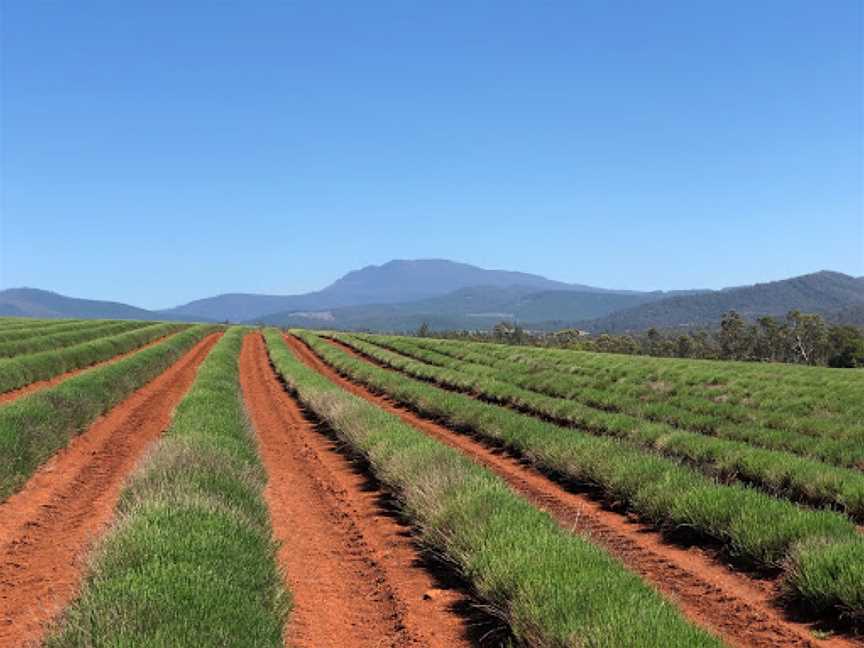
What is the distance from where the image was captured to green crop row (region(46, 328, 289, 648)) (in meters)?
4.45

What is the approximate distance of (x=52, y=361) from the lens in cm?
2778

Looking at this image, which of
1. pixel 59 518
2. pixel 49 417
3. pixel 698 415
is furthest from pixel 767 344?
pixel 59 518

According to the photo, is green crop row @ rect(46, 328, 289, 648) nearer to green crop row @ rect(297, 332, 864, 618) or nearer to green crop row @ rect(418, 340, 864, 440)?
green crop row @ rect(297, 332, 864, 618)

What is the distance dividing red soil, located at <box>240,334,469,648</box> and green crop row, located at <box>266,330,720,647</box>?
42cm

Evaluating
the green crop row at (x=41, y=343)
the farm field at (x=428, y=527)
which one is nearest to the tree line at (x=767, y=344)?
the green crop row at (x=41, y=343)

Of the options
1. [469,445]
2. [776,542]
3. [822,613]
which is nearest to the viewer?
[822,613]

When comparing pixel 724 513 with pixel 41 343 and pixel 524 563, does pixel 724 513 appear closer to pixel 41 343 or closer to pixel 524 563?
pixel 524 563

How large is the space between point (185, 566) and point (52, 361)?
2606 centimetres

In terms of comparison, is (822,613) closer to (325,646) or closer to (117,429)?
(325,646)

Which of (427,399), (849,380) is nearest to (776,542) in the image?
(427,399)

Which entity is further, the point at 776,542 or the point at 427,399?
the point at 427,399

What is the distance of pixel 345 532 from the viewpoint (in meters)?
9.61

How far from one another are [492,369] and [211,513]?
24116 millimetres

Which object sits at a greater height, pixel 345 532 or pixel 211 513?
pixel 211 513
